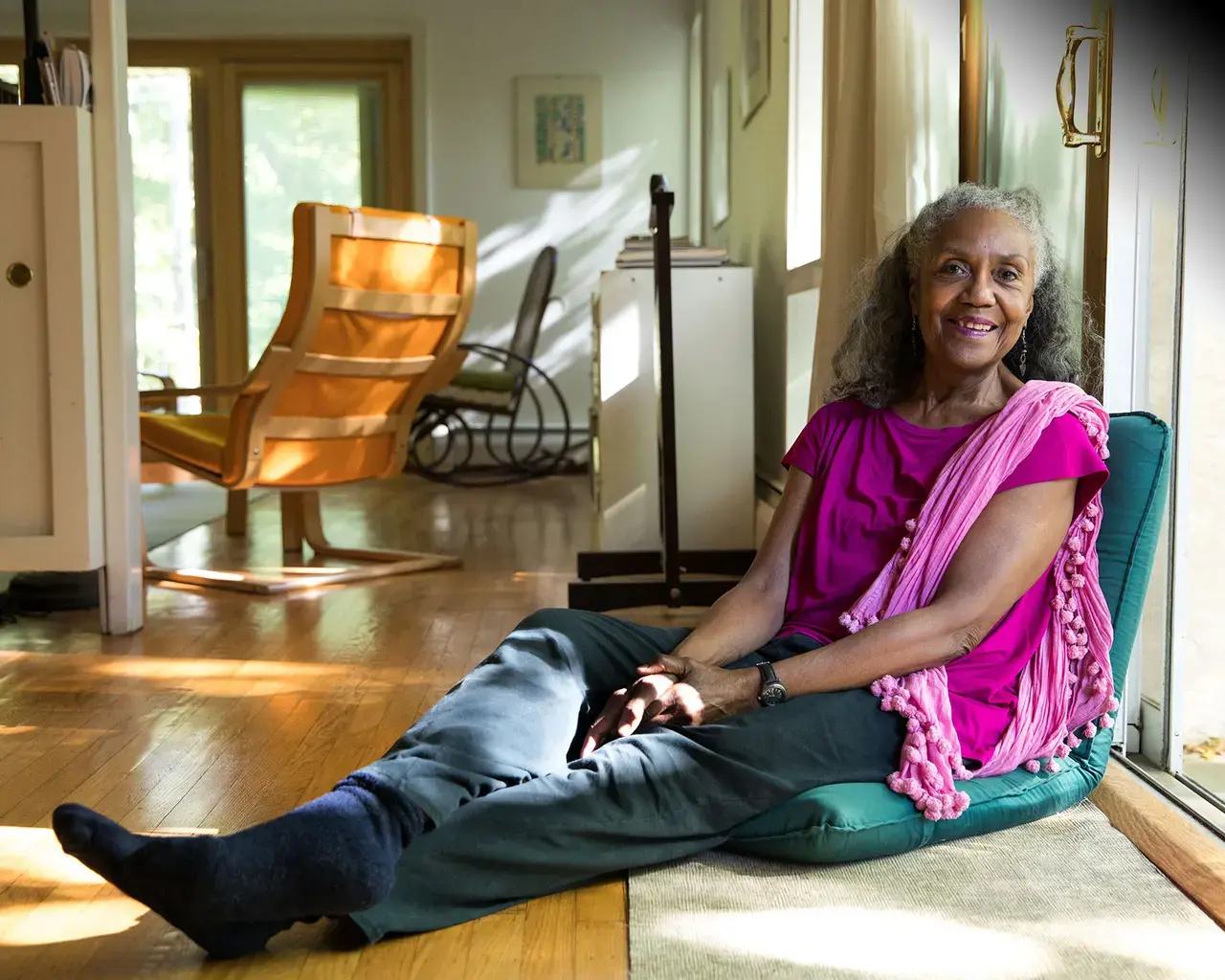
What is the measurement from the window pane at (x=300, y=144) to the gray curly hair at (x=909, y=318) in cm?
657

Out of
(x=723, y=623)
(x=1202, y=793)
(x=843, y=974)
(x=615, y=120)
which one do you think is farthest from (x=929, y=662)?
(x=615, y=120)

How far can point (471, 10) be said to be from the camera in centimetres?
790

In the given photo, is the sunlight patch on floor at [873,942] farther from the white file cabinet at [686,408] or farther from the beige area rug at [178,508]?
the beige area rug at [178,508]

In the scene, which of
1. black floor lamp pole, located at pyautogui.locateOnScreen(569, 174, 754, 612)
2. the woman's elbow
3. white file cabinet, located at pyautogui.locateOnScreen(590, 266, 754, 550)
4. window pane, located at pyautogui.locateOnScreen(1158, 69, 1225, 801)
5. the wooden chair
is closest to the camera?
the woman's elbow

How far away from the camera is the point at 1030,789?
1.80m

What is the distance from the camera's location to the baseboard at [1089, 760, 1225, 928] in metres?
1.62

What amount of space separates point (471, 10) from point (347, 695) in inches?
240

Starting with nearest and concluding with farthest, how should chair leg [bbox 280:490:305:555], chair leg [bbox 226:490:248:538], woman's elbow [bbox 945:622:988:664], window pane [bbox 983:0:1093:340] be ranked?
woman's elbow [bbox 945:622:988:664]
window pane [bbox 983:0:1093:340]
chair leg [bbox 280:490:305:555]
chair leg [bbox 226:490:248:538]

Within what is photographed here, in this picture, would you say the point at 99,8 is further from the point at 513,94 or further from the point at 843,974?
the point at 513,94

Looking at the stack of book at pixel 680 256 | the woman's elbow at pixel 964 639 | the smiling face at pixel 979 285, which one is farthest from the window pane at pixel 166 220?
the woman's elbow at pixel 964 639

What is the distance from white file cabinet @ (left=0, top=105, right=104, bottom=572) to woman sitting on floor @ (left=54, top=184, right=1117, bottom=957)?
5.47 ft

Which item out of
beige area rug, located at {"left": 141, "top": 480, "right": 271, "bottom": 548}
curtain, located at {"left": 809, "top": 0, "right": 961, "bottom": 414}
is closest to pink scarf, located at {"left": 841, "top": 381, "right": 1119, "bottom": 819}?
curtain, located at {"left": 809, "top": 0, "right": 961, "bottom": 414}

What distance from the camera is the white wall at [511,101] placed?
25.9ft

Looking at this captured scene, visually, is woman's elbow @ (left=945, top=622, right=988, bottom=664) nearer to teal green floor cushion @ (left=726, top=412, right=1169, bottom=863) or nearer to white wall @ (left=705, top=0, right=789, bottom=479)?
teal green floor cushion @ (left=726, top=412, right=1169, bottom=863)
